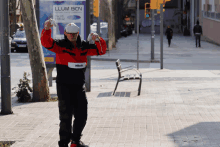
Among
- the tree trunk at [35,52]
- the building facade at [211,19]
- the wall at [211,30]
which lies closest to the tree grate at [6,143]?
the tree trunk at [35,52]

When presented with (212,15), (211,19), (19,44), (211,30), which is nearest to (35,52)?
(19,44)

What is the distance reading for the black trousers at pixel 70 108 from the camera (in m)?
5.43

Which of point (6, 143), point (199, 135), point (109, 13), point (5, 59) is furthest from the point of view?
point (109, 13)

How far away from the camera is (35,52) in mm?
9477

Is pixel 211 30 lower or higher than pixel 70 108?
higher

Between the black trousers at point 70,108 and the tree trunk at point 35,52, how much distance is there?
4.15 meters

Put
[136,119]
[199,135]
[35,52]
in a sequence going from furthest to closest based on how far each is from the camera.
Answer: [35,52] → [136,119] → [199,135]

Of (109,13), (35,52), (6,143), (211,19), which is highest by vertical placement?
(211,19)

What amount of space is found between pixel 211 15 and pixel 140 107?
3176cm

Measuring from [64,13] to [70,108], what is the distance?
5.99m

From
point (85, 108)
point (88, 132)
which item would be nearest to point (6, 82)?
point (88, 132)

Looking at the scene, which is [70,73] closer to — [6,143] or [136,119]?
[6,143]

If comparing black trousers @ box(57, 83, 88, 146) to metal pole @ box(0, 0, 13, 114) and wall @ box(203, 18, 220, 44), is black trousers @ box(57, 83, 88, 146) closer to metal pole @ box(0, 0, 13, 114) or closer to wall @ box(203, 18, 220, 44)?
metal pole @ box(0, 0, 13, 114)

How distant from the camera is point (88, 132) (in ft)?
21.7
